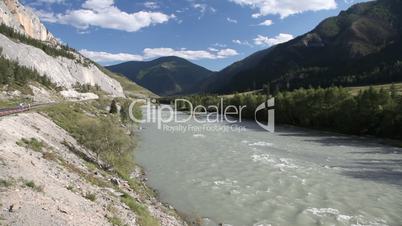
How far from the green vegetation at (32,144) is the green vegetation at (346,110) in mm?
62041

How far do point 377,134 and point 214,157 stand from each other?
132ft

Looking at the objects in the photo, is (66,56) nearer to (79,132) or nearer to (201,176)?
(79,132)

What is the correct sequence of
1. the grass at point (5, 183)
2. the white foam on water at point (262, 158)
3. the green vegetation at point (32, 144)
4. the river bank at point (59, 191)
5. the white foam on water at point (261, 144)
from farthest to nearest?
the white foam on water at point (261, 144), the white foam on water at point (262, 158), the green vegetation at point (32, 144), the grass at point (5, 183), the river bank at point (59, 191)

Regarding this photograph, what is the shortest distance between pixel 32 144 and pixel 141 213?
11.0m

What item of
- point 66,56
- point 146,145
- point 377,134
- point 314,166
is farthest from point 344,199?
point 66,56

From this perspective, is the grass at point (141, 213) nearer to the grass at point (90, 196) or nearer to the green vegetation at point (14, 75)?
the grass at point (90, 196)

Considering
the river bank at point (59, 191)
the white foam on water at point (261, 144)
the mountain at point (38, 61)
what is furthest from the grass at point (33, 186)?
the mountain at point (38, 61)

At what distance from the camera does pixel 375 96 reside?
77.7 m

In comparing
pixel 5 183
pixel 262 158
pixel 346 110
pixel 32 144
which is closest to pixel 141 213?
pixel 5 183

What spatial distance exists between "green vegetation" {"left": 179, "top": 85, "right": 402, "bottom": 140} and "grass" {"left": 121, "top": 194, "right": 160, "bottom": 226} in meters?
60.0

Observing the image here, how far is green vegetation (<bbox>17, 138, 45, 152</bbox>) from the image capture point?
1031 inches

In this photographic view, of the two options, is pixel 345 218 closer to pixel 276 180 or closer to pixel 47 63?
pixel 276 180

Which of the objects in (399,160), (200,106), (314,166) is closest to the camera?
(314,166)

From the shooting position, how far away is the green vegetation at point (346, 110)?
71938 millimetres
